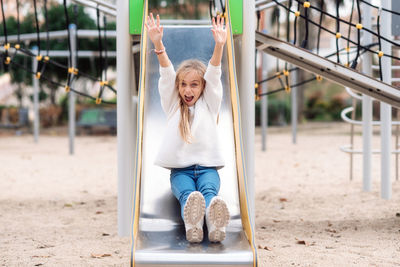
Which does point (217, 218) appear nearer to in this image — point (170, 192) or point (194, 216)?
point (194, 216)

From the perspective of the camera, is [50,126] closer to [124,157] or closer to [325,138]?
[325,138]

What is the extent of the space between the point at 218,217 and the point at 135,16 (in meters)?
1.65

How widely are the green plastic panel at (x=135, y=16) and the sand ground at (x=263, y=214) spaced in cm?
144

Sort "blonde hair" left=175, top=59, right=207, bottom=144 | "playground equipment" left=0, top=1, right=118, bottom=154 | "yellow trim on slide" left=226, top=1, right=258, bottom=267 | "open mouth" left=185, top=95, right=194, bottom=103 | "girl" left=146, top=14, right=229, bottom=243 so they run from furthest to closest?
"playground equipment" left=0, top=1, right=118, bottom=154 < "open mouth" left=185, top=95, right=194, bottom=103 < "blonde hair" left=175, top=59, right=207, bottom=144 < "girl" left=146, top=14, right=229, bottom=243 < "yellow trim on slide" left=226, top=1, right=258, bottom=267

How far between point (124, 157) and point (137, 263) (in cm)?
143

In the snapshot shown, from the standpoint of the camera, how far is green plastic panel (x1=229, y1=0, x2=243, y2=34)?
355cm

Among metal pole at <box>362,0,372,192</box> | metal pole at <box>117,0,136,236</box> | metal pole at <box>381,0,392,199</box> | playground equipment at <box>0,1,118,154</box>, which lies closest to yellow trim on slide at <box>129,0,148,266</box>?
metal pole at <box>117,0,136,236</box>

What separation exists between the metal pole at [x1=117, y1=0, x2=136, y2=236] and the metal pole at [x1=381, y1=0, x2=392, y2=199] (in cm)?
251

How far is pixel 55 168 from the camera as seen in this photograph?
26.1 ft

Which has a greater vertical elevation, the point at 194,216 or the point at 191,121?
the point at 191,121

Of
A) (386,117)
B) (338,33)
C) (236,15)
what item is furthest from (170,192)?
(386,117)

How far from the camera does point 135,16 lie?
12.1 feet

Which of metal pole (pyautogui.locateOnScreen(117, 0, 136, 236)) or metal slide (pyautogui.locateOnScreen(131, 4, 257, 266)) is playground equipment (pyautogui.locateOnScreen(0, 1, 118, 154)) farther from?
metal slide (pyautogui.locateOnScreen(131, 4, 257, 266))

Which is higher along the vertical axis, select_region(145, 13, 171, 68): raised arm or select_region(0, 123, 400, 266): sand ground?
select_region(145, 13, 171, 68): raised arm
